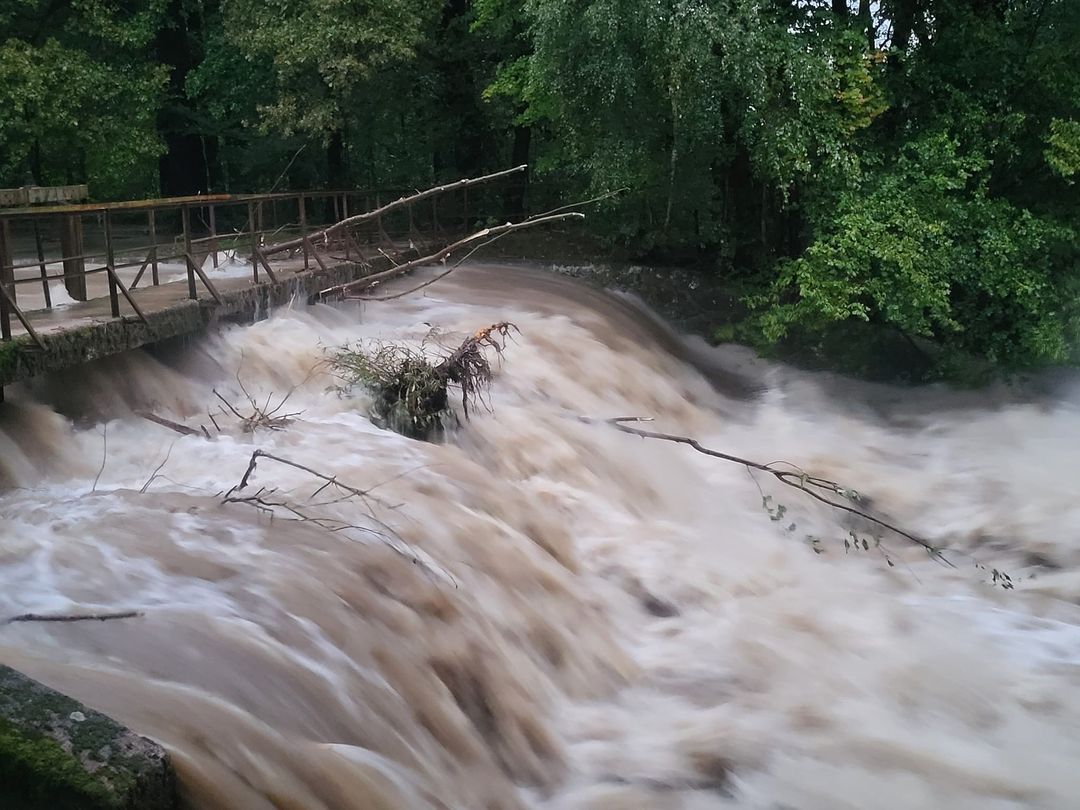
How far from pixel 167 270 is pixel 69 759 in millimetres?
12907

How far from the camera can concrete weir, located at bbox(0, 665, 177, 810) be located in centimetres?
309

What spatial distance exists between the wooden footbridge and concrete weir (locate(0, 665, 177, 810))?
4379 mm

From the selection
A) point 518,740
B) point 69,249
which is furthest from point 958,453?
point 69,249

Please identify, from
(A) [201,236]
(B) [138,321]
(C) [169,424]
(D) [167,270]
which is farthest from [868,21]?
(A) [201,236]

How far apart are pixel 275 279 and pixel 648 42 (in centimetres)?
519

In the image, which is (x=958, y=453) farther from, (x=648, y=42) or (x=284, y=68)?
(x=284, y=68)

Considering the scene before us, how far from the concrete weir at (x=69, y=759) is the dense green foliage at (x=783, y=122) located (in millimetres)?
11257

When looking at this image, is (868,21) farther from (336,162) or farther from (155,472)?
(155,472)

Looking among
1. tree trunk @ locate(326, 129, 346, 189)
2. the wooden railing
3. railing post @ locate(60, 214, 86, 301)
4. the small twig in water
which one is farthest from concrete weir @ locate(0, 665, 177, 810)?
tree trunk @ locate(326, 129, 346, 189)

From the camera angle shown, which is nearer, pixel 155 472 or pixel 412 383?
pixel 155 472

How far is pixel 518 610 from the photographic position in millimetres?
6664

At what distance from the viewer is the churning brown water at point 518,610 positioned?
4.71 m

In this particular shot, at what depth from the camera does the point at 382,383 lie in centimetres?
917

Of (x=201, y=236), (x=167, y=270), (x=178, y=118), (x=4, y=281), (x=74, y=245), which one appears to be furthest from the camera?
(x=178, y=118)
